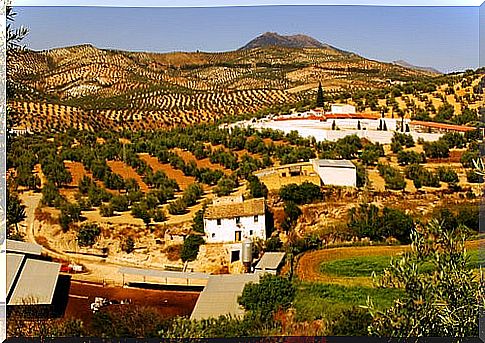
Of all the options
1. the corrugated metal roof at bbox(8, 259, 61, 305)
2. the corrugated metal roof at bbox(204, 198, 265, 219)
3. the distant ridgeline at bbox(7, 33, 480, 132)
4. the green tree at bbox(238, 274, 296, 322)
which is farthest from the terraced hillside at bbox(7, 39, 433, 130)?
the green tree at bbox(238, 274, 296, 322)

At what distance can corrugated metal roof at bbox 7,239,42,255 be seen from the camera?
24.2 ft

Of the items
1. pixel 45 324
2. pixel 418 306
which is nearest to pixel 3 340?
pixel 45 324

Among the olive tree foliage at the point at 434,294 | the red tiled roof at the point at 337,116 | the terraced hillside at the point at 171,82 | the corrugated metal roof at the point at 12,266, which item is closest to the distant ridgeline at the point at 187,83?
the terraced hillside at the point at 171,82

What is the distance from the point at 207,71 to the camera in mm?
7984

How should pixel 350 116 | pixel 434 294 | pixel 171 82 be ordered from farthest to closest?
pixel 171 82 < pixel 350 116 < pixel 434 294

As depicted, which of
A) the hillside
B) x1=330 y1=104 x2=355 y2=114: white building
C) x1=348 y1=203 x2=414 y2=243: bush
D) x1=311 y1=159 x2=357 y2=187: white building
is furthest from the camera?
x1=330 y1=104 x2=355 y2=114: white building

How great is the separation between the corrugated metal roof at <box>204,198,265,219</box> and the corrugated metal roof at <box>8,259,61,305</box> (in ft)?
4.75

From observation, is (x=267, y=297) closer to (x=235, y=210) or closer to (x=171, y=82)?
(x=235, y=210)

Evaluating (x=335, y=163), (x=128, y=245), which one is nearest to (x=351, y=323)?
(x=335, y=163)

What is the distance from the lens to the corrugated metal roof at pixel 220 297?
24.0 ft

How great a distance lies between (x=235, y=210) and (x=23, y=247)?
190 cm

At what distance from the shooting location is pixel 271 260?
24.5 ft

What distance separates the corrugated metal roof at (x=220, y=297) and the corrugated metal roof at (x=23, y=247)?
1.49 m

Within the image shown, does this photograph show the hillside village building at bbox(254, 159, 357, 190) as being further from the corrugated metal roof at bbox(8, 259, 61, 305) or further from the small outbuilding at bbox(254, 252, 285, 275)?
the corrugated metal roof at bbox(8, 259, 61, 305)
